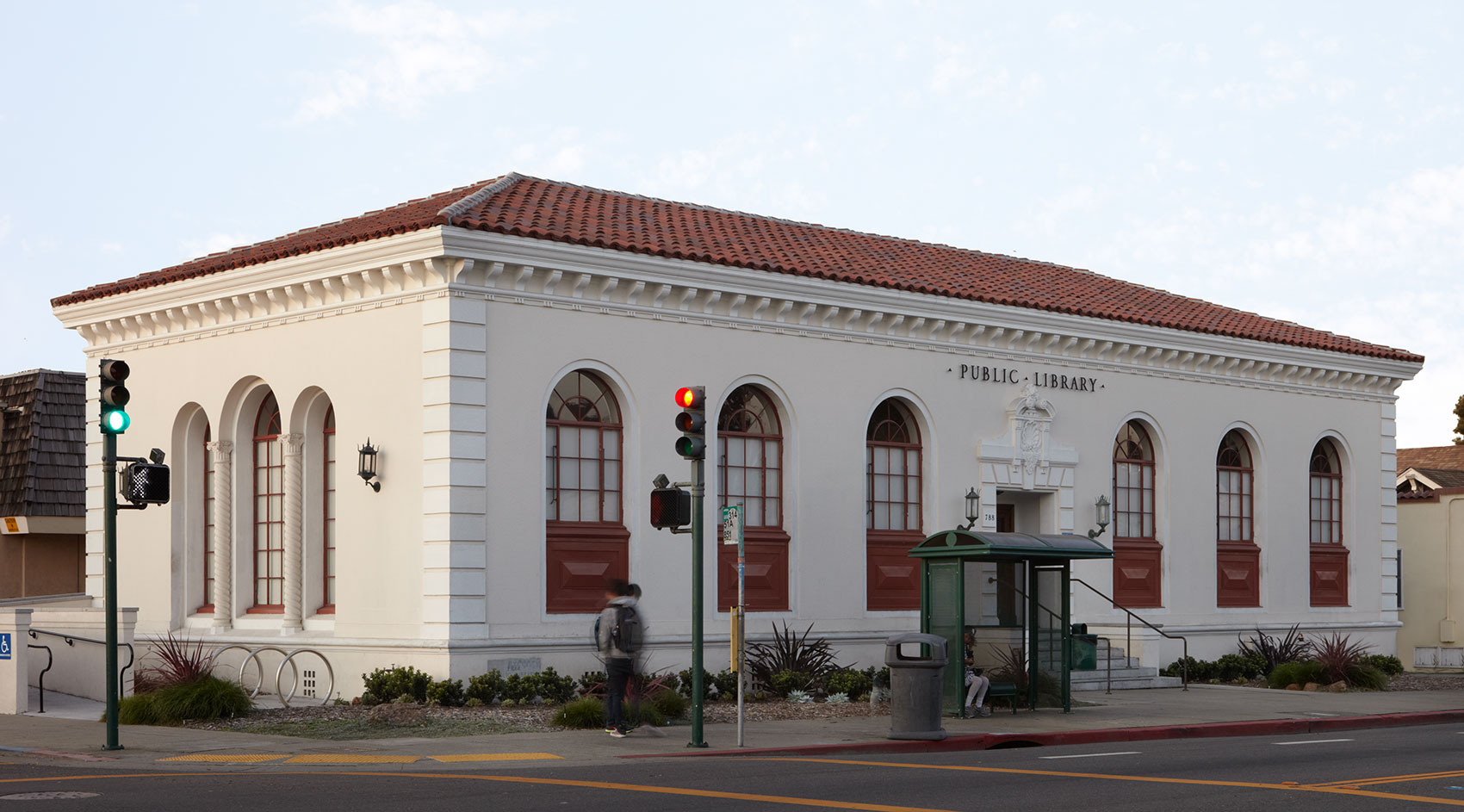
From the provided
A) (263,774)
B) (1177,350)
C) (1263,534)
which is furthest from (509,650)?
(1263,534)

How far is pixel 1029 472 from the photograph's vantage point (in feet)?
83.4

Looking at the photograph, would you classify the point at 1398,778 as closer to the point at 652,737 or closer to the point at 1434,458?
the point at 652,737

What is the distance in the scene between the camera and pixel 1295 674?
25.5m

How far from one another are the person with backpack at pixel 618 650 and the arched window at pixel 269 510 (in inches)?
267

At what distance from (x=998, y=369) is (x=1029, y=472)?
1.65 meters

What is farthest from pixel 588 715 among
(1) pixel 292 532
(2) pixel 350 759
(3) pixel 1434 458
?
(3) pixel 1434 458

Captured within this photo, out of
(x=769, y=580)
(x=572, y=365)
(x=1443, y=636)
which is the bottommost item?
(x=1443, y=636)

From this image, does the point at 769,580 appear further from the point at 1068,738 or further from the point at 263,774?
the point at 263,774

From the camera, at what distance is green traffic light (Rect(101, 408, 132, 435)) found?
15.6 meters

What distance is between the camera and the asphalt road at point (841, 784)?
11.5 m

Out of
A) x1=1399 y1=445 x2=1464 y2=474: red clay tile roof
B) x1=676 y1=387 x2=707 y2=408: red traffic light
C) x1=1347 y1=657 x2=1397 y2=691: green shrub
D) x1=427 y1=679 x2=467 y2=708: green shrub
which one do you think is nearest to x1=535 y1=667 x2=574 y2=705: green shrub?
x1=427 y1=679 x2=467 y2=708: green shrub

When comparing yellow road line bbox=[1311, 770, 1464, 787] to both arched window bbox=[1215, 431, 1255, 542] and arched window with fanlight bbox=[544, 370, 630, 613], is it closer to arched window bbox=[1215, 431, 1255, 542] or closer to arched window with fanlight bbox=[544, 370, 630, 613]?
arched window with fanlight bbox=[544, 370, 630, 613]

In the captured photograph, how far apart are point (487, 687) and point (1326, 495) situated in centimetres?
1765

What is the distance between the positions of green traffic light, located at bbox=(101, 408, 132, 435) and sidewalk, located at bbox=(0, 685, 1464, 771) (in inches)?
Answer: 116
